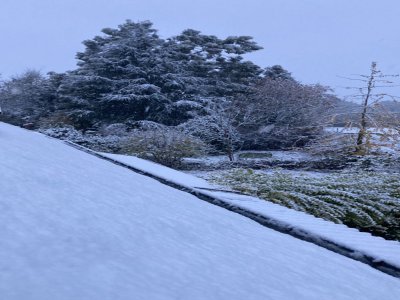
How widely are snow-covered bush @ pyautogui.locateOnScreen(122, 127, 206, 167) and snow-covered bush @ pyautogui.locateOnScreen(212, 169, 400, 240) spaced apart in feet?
15.5

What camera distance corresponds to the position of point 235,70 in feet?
69.7

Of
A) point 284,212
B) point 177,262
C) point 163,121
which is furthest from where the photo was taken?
point 163,121

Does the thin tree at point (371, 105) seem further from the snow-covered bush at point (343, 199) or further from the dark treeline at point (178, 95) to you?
the snow-covered bush at point (343, 199)

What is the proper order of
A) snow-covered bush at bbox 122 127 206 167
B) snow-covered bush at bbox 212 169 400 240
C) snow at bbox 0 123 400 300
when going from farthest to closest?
snow-covered bush at bbox 122 127 206 167, snow-covered bush at bbox 212 169 400 240, snow at bbox 0 123 400 300

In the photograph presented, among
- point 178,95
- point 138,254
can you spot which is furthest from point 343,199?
point 178,95

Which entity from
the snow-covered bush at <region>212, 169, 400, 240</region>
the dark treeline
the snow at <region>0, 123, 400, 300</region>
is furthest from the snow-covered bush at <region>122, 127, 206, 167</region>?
the snow at <region>0, 123, 400, 300</region>

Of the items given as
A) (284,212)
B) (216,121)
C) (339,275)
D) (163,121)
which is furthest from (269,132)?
(339,275)

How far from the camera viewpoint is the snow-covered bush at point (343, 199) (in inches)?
191

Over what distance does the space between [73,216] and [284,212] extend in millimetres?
1746

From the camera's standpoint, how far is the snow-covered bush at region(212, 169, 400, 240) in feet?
15.9

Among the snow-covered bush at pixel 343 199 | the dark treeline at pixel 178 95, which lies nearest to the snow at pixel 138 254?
the snow-covered bush at pixel 343 199

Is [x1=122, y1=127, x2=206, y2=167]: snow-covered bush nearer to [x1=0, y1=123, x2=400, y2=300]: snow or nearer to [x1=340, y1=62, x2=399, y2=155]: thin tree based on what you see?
[x1=340, y1=62, x2=399, y2=155]: thin tree

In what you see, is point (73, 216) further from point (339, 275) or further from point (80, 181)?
point (339, 275)

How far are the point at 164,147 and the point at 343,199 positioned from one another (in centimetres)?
669
